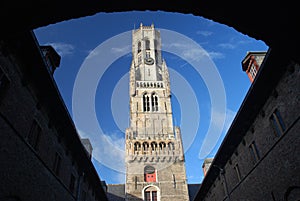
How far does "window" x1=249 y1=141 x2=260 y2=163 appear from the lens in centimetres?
1268

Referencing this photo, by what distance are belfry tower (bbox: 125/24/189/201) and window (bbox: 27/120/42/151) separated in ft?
93.6

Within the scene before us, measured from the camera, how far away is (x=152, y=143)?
136ft

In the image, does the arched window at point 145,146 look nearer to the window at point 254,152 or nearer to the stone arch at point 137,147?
the stone arch at point 137,147

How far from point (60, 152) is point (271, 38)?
39.0 feet

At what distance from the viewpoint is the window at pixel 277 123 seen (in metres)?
10.4

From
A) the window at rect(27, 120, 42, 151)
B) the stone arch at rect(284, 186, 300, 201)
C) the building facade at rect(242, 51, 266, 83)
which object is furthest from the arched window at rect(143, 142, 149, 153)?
the stone arch at rect(284, 186, 300, 201)

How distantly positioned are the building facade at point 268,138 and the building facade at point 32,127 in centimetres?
931

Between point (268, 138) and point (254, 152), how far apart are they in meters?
1.82

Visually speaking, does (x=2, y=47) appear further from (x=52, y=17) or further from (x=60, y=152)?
(x=60, y=152)

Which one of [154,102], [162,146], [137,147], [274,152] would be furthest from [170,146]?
[274,152]

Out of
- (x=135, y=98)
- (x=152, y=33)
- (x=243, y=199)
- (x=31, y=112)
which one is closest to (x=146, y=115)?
(x=135, y=98)

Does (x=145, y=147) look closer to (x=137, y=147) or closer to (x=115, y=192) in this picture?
(x=137, y=147)

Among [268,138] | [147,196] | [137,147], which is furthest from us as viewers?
[137,147]

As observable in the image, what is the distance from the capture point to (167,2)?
446 cm
